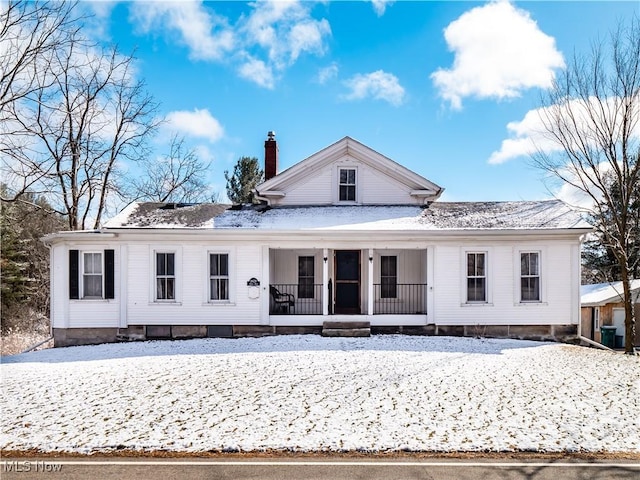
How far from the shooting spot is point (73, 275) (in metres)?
13.5

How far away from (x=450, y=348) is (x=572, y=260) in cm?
513

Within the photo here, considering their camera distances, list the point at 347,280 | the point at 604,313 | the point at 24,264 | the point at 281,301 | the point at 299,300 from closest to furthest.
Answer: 1. the point at 281,301
2. the point at 347,280
3. the point at 299,300
4. the point at 604,313
5. the point at 24,264

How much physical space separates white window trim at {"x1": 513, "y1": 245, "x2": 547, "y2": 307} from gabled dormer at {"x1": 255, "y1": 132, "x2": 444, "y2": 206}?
387 centimetres

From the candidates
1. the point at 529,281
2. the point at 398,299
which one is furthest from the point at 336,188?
the point at 529,281

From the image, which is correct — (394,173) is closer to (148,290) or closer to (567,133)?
(567,133)

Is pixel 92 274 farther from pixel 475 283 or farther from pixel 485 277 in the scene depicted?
pixel 485 277

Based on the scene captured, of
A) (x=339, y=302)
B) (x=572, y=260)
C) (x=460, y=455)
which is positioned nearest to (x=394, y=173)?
(x=339, y=302)

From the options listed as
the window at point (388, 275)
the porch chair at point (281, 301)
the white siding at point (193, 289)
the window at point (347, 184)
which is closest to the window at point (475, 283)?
the window at point (388, 275)

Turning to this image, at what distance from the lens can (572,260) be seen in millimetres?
13633

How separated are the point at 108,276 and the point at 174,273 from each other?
1932 millimetres

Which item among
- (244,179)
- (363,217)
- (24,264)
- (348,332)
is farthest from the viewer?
(244,179)

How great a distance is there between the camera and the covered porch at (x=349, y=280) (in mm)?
15484

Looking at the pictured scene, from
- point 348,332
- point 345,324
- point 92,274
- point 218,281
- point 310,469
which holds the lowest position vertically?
point 310,469

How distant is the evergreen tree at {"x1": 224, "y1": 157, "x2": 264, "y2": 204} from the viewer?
34.0m
